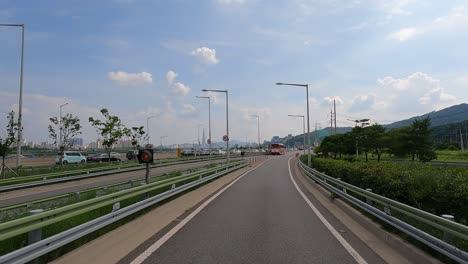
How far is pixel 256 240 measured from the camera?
8125 millimetres

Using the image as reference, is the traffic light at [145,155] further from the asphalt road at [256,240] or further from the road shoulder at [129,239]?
the asphalt road at [256,240]

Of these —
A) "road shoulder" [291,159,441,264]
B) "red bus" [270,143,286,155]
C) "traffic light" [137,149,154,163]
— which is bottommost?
"road shoulder" [291,159,441,264]

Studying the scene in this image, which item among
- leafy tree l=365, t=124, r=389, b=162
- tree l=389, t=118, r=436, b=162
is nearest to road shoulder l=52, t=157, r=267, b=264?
tree l=389, t=118, r=436, b=162

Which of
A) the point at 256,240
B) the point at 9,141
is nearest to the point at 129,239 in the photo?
the point at 256,240

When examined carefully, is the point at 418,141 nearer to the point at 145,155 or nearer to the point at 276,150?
the point at 145,155

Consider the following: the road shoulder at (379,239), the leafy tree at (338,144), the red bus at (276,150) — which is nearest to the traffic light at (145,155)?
the road shoulder at (379,239)

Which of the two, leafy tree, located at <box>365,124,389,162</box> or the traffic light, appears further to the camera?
leafy tree, located at <box>365,124,389,162</box>

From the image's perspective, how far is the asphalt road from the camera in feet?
22.3

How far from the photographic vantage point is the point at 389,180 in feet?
35.7

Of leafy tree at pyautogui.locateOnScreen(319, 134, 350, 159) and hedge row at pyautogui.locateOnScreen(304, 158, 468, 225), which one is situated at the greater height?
leafy tree at pyautogui.locateOnScreen(319, 134, 350, 159)

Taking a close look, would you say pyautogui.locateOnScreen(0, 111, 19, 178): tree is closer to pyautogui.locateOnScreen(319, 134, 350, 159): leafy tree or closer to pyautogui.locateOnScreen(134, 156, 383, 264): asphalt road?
pyautogui.locateOnScreen(134, 156, 383, 264): asphalt road

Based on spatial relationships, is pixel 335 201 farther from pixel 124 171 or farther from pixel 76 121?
pixel 76 121

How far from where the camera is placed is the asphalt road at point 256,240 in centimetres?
679

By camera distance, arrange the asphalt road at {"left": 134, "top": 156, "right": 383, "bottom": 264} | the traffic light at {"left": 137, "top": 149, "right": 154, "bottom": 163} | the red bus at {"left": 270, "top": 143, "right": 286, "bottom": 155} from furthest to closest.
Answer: the red bus at {"left": 270, "top": 143, "right": 286, "bottom": 155} → the traffic light at {"left": 137, "top": 149, "right": 154, "bottom": 163} → the asphalt road at {"left": 134, "top": 156, "right": 383, "bottom": 264}
